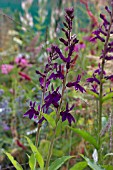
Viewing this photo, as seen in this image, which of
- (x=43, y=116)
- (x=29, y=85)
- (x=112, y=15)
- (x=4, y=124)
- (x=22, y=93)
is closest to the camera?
(x=43, y=116)

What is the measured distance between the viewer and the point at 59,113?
1554mm

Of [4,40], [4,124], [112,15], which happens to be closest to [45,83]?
[112,15]

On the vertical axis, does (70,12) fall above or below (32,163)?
above

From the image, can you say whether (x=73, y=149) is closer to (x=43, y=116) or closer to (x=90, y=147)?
(x=90, y=147)

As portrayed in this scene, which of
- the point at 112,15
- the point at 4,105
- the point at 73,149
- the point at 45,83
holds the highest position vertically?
the point at 112,15

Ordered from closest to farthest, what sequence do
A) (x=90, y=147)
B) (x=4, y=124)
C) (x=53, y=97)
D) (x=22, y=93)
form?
(x=53, y=97) → (x=90, y=147) → (x=4, y=124) → (x=22, y=93)

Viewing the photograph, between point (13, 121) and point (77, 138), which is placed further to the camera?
point (13, 121)

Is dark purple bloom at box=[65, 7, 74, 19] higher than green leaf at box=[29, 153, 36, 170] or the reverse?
higher

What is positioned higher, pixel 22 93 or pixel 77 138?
pixel 22 93

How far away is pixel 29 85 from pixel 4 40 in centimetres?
285

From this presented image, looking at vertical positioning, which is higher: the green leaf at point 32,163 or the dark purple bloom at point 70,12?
the dark purple bloom at point 70,12

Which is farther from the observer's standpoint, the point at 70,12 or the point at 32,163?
the point at 32,163

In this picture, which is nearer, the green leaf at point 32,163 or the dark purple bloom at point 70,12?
the dark purple bloom at point 70,12

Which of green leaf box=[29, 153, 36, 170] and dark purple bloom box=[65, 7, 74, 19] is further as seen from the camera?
green leaf box=[29, 153, 36, 170]
